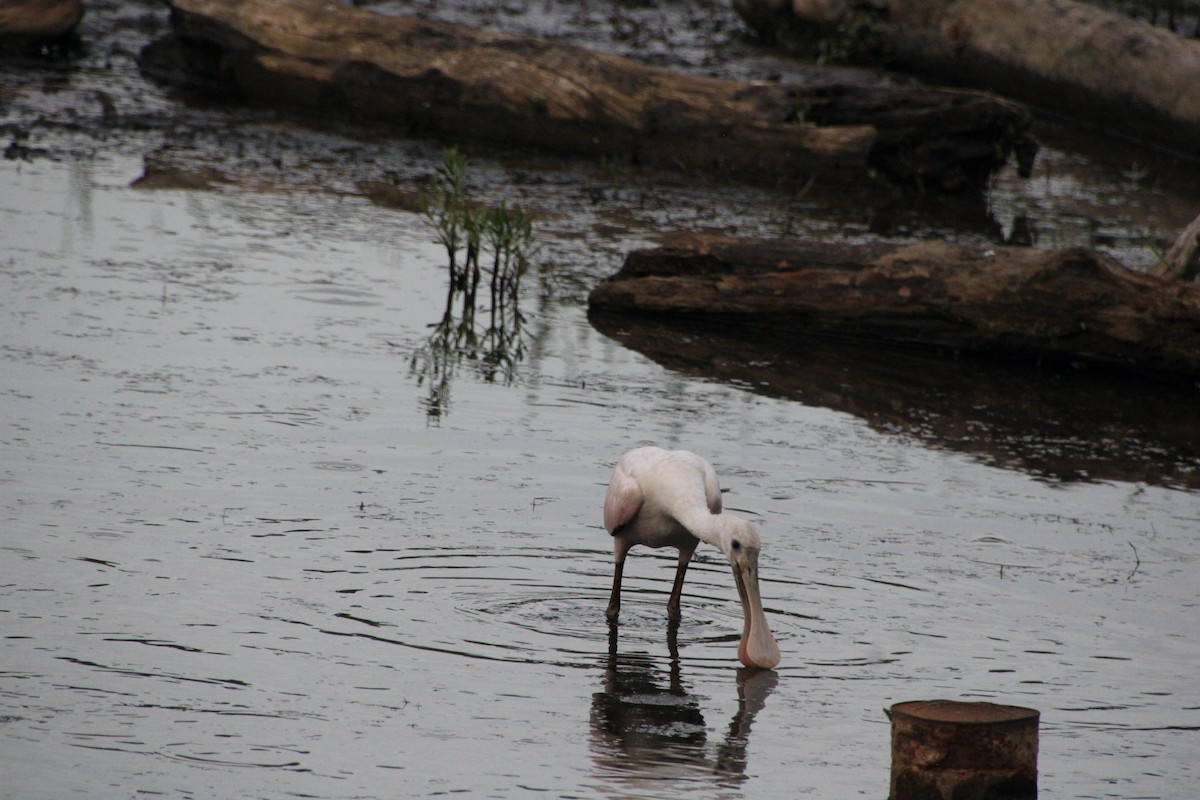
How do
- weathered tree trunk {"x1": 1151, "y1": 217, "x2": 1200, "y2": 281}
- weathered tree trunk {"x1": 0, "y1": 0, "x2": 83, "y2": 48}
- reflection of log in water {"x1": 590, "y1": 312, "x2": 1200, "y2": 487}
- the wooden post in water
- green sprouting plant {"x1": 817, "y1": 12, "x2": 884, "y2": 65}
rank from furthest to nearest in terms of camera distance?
green sprouting plant {"x1": 817, "y1": 12, "x2": 884, "y2": 65}
weathered tree trunk {"x1": 0, "y1": 0, "x2": 83, "y2": 48}
weathered tree trunk {"x1": 1151, "y1": 217, "x2": 1200, "y2": 281}
reflection of log in water {"x1": 590, "y1": 312, "x2": 1200, "y2": 487}
the wooden post in water

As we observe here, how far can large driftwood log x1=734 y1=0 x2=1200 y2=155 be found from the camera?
1984 centimetres

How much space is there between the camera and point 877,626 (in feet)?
23.2

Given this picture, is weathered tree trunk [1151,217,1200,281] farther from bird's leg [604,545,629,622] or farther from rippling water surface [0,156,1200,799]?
bird's leg [604,545,629,622]

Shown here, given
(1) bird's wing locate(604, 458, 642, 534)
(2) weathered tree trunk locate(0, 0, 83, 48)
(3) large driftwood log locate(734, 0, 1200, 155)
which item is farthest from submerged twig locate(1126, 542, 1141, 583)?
(2) weathered tree trunk locate(0, 0, 83, 48)

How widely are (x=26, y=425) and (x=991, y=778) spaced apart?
543 centimetres

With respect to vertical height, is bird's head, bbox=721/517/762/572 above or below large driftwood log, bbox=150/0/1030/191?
below

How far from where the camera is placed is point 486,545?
7648 millimetres

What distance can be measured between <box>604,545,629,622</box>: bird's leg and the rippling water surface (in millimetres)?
104

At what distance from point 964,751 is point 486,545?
10.3 ft

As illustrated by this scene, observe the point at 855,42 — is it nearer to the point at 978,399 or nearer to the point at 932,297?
the point at 932,297

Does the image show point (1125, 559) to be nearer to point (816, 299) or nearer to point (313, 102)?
point (816, 299)

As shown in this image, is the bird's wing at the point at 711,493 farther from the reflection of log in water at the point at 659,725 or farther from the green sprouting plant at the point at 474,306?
the green sprouting plant at the point at 474,306

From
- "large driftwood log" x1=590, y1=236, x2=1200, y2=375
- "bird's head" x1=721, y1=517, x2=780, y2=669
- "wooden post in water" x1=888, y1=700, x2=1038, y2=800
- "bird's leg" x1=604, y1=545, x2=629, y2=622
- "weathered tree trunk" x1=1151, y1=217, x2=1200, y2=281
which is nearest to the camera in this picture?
"wooden post in water" x1=888, y1=700, x2=1038, y2=800

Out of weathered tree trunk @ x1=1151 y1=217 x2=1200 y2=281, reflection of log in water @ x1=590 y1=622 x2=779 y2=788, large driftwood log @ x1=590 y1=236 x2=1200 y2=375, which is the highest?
weathered tree trunk @ x1=1151 y1=217 x2=1200 y2=281
